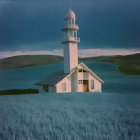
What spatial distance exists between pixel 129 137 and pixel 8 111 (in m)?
3.45

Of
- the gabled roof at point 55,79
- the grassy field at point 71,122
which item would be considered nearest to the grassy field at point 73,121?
the grassy field at point 71,122

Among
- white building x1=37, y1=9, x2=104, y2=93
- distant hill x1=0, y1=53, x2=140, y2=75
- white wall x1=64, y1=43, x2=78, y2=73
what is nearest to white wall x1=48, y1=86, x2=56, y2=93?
white building x1=37, y1=9, x2=104, y2=93

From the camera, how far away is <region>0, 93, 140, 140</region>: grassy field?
11.7 feet

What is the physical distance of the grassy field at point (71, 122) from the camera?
140 inches

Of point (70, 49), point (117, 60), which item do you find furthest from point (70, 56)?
point (117, 60)

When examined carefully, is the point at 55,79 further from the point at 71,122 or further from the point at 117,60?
the point at 71,122

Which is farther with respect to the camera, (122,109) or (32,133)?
(122,109)

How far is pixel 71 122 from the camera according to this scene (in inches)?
160

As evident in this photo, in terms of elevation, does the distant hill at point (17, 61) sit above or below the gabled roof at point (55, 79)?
above

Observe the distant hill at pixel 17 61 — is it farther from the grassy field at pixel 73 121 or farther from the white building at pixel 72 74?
the grassy field at pixel 73 121

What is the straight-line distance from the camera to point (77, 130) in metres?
3.72

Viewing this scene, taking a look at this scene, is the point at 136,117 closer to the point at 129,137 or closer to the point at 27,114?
the point at 129,137

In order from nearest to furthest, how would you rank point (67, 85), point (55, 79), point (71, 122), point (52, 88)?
point (71, 122) < point (67, 85) < point (52, 88) < point (55, 79)

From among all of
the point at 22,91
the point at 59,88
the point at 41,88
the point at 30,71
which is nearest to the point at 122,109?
the point at 59,88
